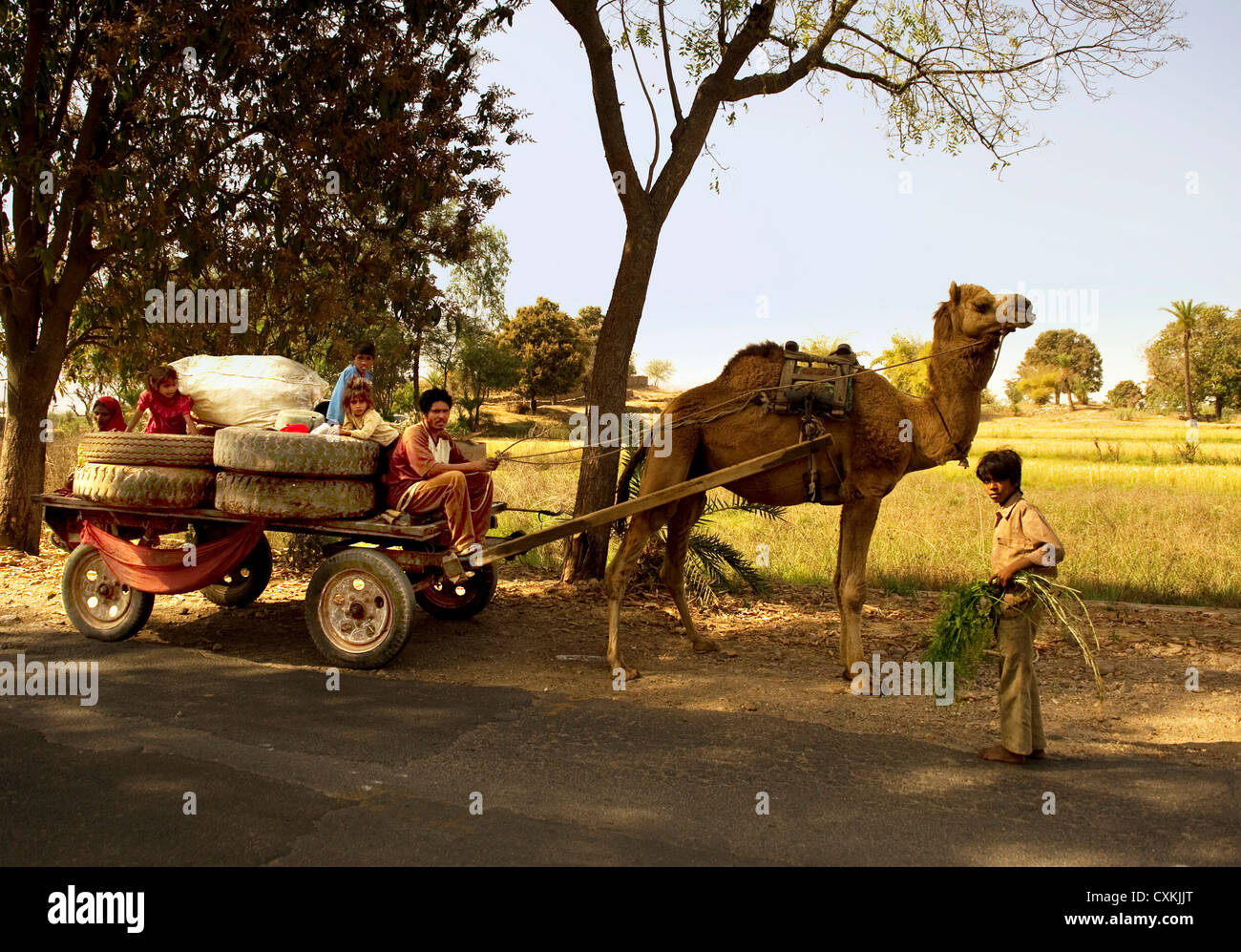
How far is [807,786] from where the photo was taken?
5102mm

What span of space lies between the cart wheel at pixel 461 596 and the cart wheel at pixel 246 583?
1612 mm

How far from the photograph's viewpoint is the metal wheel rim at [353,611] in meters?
7.41

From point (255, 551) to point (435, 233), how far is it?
5.15 m

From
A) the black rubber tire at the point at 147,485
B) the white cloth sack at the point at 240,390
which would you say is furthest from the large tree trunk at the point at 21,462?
the white cloth sack at the point at 240,390

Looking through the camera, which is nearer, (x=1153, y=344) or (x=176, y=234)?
(x=176, y=234)

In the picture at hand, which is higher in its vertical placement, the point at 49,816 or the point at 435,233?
the point at 435,233

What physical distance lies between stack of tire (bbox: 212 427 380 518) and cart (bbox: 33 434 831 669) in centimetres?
19

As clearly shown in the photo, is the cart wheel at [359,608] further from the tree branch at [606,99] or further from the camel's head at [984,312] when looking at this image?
the tree branch at [606,99]

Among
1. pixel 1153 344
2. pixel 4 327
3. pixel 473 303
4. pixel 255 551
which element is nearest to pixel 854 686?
pixel 255 551

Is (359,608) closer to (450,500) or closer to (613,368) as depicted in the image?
(450,500)

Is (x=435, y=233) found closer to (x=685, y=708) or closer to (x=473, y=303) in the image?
(x=685, y=708)

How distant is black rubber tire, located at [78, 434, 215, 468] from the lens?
25.7 ft

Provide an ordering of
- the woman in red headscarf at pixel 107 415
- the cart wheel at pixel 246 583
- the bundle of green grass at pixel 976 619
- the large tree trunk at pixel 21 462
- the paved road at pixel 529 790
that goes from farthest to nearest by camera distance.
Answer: the large tree trunk at pixel 21 462 → the cart wheel at pixel 246 583 → the woman in red headscarf at pixel 107 415 → the bundle of green grass at pixel 976 619 → the paved road at pixel 529 790

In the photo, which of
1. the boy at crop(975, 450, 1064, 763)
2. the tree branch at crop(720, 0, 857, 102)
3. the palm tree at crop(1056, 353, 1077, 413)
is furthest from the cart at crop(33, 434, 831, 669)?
the palm tree at crop(1056, 353, 1077, 413)
